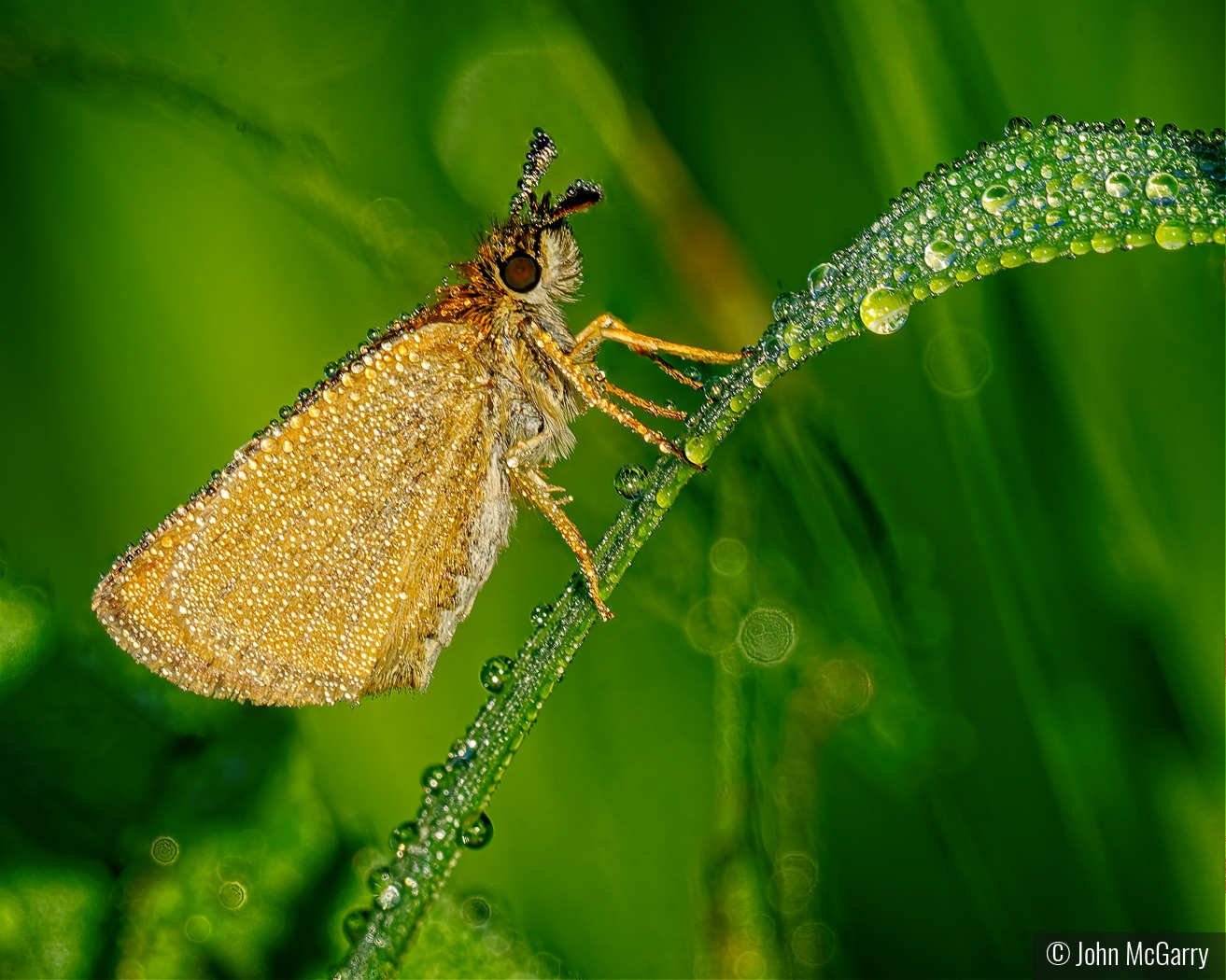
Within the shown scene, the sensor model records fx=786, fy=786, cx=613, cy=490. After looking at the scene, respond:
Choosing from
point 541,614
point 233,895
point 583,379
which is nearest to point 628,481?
point 541,614

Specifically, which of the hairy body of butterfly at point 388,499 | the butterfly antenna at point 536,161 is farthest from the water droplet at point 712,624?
the butterfly antenna at point 536,161

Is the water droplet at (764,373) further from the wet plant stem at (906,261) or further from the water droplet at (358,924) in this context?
the water droplet at (358,924)

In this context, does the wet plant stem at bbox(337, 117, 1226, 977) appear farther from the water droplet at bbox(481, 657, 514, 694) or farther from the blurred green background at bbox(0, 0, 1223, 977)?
the blurred green background at bbox(0, 0, 1223, 977)

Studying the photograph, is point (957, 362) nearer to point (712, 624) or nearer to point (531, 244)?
point (712, 624)

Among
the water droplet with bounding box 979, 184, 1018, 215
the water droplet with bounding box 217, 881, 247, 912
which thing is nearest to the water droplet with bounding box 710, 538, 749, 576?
the water droplet with bounding box 979, 184, 1018, 215

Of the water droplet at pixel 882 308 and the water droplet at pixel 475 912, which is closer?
the water droplet at pixel 882 308

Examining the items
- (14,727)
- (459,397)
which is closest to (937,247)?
(459,397)

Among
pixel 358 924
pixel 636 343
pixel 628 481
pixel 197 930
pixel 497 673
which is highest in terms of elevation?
pixel 636 343
